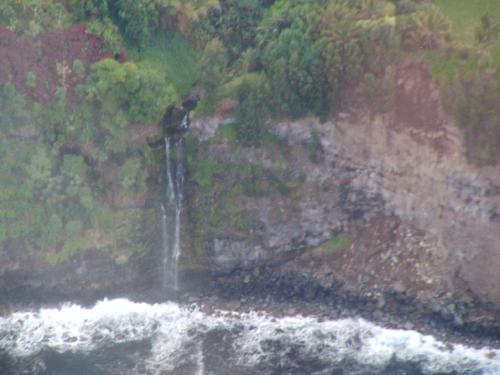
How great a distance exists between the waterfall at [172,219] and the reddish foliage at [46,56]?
783cm

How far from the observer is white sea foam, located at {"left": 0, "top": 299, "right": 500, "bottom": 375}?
125 feet

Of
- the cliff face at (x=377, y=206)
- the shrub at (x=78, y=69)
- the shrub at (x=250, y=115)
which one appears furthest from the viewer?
the shrub at (x=250, y=115)

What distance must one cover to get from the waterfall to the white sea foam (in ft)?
8.54

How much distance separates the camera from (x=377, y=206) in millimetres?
42469

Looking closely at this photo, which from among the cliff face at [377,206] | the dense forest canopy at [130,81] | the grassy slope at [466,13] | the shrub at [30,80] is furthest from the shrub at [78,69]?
the grassy slope at [466,13]

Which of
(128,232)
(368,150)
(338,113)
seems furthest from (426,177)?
(128,232)

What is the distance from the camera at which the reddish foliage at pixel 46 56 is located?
139 feet

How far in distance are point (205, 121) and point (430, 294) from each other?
1789cm

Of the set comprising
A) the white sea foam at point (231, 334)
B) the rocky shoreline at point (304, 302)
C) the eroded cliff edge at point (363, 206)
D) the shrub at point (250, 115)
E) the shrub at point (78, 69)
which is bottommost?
the white sea foam at point (231, 334)

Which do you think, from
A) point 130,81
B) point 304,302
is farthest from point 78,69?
point 304,302

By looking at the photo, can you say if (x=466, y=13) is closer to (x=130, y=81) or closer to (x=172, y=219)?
(x=130, y=81)

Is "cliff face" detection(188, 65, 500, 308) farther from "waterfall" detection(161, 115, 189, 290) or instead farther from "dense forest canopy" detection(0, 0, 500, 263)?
"waterfall" detection(161, 115, 189, 290)

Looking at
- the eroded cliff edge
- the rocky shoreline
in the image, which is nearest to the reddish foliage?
the eroded cliff edge

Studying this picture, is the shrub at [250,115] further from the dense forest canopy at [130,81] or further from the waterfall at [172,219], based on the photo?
the waterfall at [172,219]
